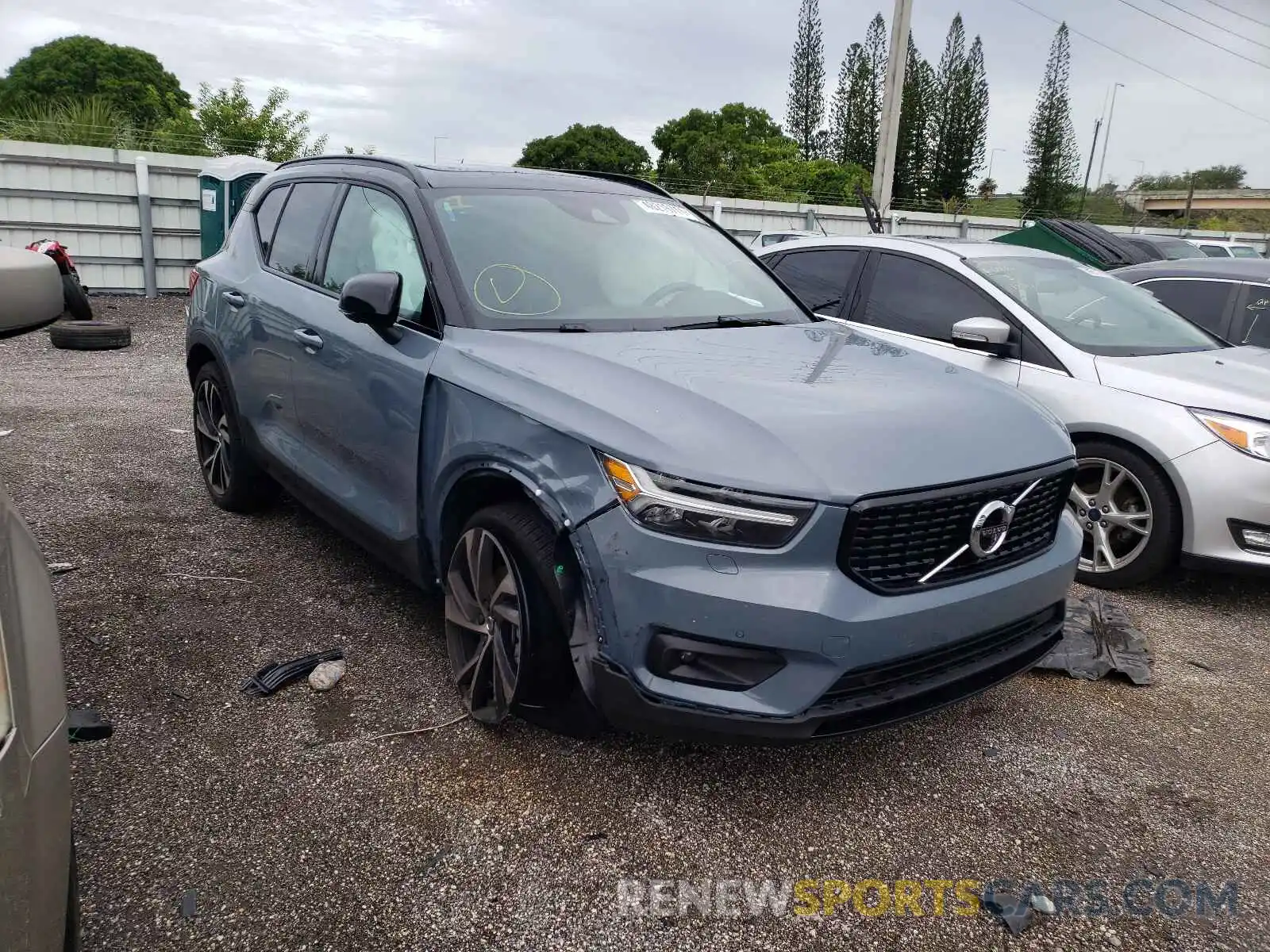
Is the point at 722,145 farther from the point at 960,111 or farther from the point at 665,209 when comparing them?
the point at 665,209

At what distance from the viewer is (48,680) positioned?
1.49 meters

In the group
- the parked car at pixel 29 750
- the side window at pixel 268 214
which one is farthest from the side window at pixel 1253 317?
the parked car at pixel 29 750

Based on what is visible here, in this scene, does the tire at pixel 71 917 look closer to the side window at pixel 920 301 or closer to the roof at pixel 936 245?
the side window at pixel 920 301

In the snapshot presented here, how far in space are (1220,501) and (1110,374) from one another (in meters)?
0.77

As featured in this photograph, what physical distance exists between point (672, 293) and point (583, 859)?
6.55 ft

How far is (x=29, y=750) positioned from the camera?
1329 mm

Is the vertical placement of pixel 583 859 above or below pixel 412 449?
below

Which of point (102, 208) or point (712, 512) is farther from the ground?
point (102, 208)

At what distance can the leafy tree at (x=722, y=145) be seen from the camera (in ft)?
119

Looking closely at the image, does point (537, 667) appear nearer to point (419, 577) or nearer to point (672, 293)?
point (419, 577)

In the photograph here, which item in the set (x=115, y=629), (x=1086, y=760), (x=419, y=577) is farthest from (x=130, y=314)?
(x=1086, y=760)

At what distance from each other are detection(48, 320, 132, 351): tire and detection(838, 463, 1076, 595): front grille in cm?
970

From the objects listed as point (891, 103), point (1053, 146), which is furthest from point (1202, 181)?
point (891, 103)

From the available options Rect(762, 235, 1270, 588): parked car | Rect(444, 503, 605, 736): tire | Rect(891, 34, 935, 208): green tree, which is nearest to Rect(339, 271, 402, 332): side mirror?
Rect(444, 503, 605, 736): tire
